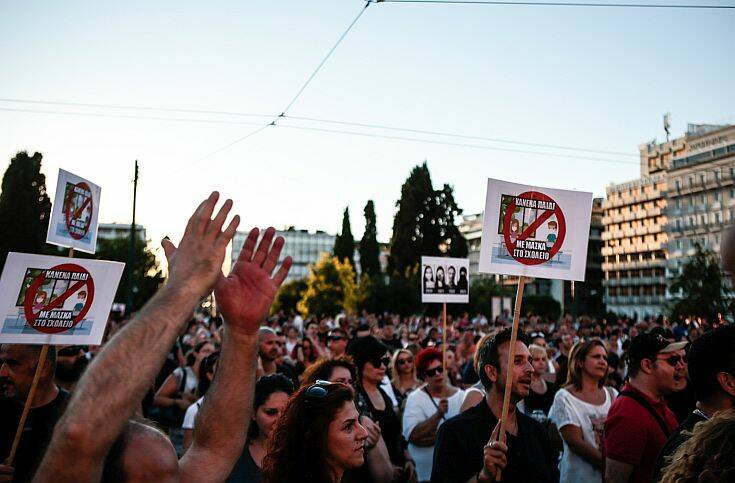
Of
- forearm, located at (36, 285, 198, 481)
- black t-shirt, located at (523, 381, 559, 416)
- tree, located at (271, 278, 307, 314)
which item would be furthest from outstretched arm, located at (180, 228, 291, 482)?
tree, located at (271, 278, 307, 314)

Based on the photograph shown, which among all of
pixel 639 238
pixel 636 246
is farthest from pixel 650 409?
A: pixel 636 246

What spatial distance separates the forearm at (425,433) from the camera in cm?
626

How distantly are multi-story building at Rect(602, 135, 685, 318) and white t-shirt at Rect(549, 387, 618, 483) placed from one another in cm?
9909

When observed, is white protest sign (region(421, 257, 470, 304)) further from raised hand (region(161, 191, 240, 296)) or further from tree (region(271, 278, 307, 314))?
tree (region(271, 278, 307, 314))

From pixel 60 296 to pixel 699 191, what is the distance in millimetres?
93133

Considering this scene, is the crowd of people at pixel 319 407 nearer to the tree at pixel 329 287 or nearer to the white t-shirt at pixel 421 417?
the white t-shirt at pixel 421 417

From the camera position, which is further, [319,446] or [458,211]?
[458,211]

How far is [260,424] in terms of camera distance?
165 inches

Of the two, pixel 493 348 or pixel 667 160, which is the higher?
pixel 667 160

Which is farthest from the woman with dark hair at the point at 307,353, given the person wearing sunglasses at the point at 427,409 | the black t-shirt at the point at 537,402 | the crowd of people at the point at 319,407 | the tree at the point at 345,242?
the tree at the point at 345,242

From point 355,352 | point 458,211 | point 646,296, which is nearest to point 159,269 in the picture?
point 458,211

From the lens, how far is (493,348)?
4.71 metres

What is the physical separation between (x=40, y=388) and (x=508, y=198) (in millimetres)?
3321

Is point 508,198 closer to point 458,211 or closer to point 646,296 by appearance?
point 458,211
